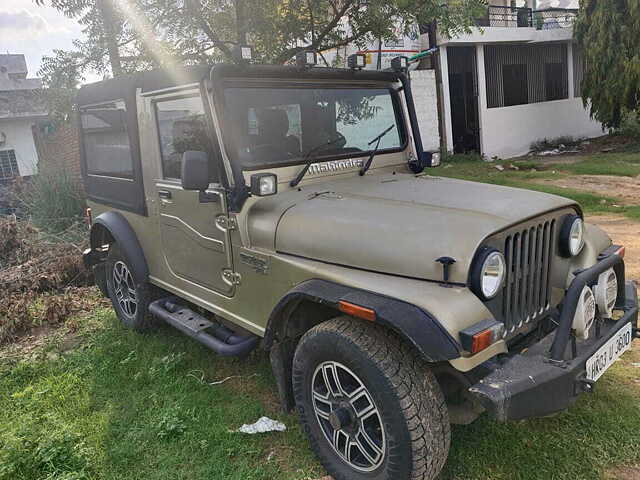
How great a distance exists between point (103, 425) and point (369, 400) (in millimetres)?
1955

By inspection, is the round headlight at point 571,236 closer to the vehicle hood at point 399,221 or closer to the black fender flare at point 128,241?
the vehicle hood at point 399,221

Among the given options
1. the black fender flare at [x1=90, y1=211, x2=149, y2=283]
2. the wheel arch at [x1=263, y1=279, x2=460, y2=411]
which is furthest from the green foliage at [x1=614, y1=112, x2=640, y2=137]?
the wheel arch at [x1=263, y1=279, x2=460, y2=411]

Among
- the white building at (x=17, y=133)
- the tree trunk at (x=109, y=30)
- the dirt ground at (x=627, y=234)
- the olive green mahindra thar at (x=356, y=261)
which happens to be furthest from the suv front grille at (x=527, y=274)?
the white building at (x=17, y=133)

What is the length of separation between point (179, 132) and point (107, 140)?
1.29 metres

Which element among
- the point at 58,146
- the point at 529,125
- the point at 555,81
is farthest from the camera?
the point at 555,81

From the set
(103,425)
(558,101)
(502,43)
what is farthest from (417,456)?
(558,101)

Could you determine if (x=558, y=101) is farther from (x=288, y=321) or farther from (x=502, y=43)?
(x=288, y=321)

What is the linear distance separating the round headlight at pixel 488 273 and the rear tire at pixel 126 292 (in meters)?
2.95

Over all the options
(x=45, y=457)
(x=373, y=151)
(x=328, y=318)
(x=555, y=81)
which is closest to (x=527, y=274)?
(x=328, y=318)

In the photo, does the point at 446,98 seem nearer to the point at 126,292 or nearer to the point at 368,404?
the point at 126,292

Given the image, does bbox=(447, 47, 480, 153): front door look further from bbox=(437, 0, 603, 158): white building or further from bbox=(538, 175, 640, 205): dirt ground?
bbox=(538, 175, 640, 205): dirt ground

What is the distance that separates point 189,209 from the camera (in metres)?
3.64

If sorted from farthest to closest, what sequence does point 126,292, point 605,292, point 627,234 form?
1. point 627,234
2. point 126,292
3. point 605,292

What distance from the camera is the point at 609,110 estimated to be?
15289 mm
